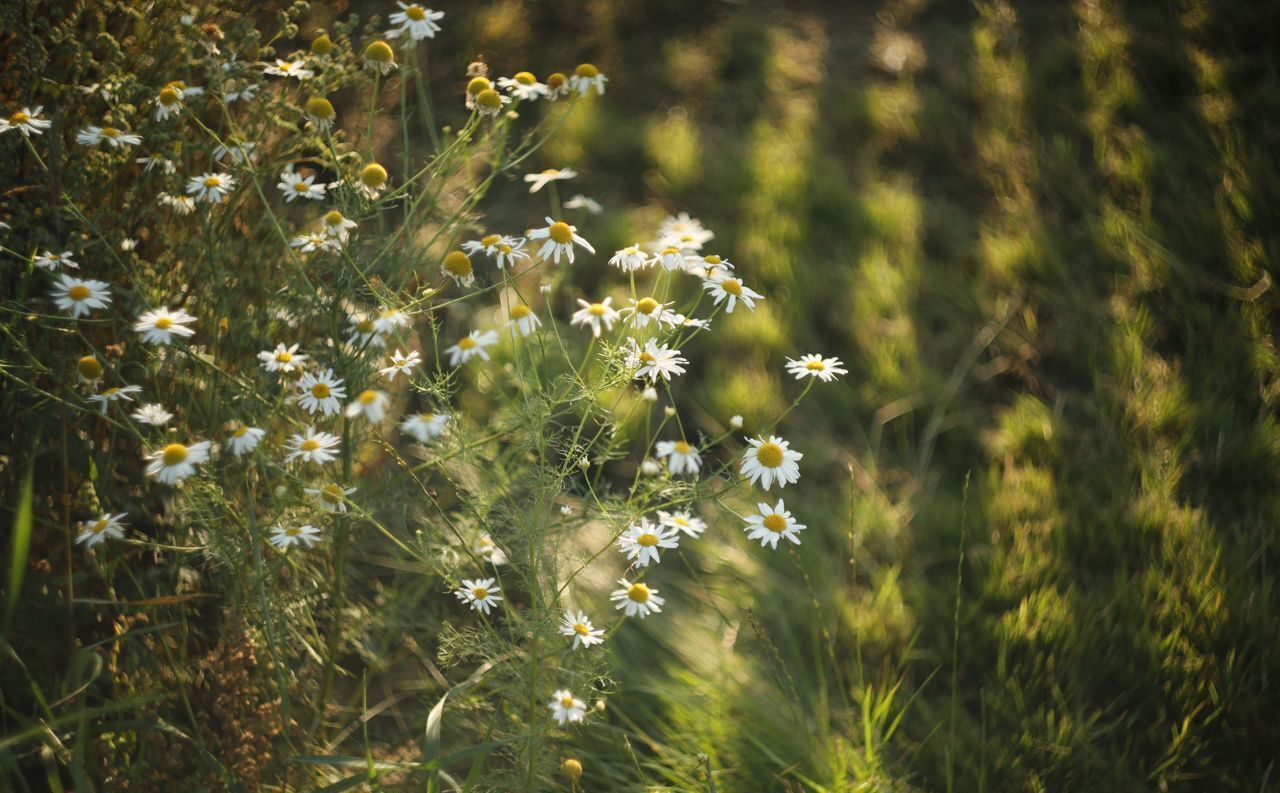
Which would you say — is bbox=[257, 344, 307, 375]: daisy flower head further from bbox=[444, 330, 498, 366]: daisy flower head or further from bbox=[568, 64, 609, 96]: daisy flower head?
bbox=[568, 64, 609, 96]: daisy flower head

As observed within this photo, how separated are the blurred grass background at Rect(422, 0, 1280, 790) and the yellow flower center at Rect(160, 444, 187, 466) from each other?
2.73 ft

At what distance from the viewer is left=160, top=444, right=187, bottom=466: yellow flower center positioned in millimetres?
1251

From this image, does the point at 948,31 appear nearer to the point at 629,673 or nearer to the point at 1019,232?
the point at 1019,232

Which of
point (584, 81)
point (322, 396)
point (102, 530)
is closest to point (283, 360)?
point (322, 396)

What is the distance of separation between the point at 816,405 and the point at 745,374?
0.20 m

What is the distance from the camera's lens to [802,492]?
7.43 ft

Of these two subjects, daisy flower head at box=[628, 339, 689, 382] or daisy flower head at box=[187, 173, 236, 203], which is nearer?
daisy flower head at box=[628, 339, 689, 382]

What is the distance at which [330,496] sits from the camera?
1.29 m

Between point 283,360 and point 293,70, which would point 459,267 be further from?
point 293,70

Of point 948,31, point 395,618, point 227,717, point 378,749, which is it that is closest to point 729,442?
point 395,618

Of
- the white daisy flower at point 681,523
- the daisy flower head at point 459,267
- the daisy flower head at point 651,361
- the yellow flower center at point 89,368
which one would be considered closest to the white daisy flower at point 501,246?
the daisy flower head at point 459,267

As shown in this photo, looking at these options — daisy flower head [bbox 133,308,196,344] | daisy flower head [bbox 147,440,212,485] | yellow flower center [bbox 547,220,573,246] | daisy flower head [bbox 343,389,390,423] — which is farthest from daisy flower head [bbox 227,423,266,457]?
yellow flower center [bbox 547,220,573,246]

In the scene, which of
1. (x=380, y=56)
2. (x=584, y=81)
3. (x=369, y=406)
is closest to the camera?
(x=369, y=406)

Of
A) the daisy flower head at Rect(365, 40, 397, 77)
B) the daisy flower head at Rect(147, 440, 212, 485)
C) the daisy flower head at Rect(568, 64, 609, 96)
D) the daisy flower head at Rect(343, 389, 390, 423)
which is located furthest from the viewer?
the daisy flower head at Rect(568, 64, 609, 96)
